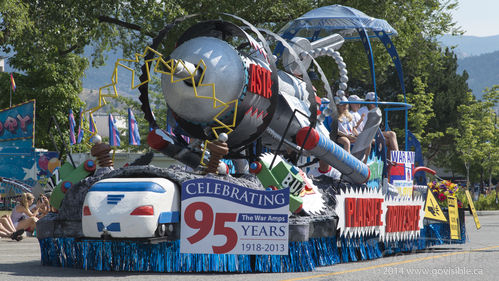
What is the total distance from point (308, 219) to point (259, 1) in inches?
591

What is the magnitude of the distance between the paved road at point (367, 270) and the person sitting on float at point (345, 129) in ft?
6.61

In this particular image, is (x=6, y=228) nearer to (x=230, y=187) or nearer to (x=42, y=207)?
(x=42, y=207)

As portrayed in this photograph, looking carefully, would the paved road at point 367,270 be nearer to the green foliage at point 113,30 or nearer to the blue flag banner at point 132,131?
the green foliage at point 113,30

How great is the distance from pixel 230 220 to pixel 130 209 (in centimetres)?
122

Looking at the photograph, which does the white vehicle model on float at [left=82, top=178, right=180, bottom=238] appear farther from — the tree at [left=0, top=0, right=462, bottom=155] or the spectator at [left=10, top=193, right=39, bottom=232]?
the tree at [left=0, top=0, right=462, bottom=155]

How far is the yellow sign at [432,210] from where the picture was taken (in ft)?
44.5

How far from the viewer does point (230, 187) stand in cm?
895

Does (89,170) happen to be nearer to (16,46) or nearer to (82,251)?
(82,251)

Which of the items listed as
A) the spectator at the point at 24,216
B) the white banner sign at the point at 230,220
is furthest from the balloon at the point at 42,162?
the white banner sign at the point at 230,220

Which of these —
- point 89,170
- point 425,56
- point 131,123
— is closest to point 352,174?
point 89,170

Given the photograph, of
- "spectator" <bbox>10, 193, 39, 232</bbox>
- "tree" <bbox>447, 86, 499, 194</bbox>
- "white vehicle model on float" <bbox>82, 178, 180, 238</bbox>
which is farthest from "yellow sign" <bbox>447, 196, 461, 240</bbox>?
"tree" <bbox>447, 86, 499, 194</bbox>

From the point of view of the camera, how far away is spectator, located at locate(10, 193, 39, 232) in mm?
16859

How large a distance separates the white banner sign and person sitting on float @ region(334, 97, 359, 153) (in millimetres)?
3616

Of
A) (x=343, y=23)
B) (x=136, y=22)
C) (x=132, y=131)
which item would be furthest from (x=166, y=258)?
(x=136, y=22)
